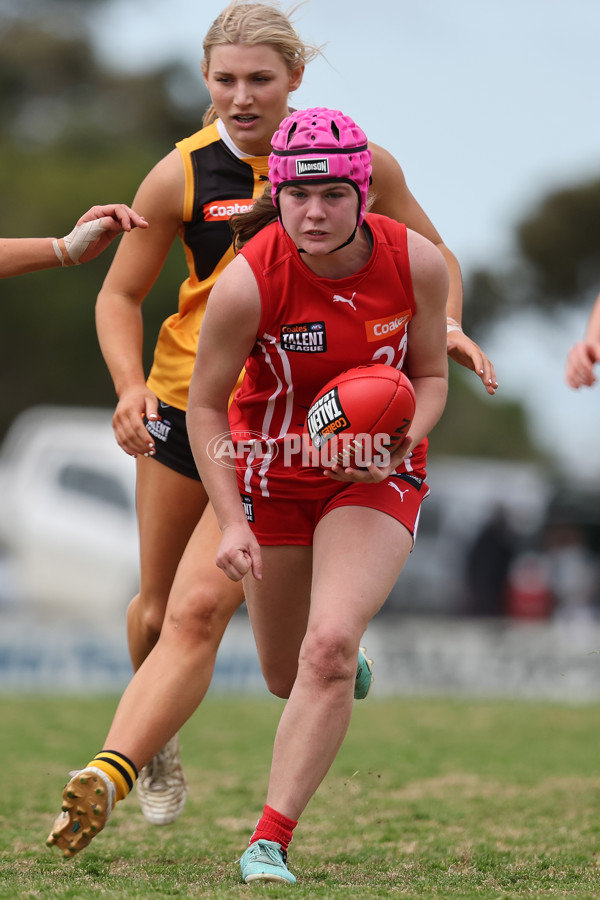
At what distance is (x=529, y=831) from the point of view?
550 cm

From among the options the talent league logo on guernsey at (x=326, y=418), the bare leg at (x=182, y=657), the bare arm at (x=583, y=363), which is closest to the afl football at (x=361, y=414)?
the talent league logo on guernsey at (x=326, y=418)

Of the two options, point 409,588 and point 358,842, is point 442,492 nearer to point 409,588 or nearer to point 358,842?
point 409,588

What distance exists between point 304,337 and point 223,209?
0.88 metres

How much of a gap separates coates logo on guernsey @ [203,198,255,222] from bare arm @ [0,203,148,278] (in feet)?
0.90

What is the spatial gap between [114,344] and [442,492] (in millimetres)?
18596

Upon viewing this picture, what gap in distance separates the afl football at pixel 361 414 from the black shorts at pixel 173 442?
40.7 inches

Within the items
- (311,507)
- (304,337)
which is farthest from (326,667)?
(304,337)

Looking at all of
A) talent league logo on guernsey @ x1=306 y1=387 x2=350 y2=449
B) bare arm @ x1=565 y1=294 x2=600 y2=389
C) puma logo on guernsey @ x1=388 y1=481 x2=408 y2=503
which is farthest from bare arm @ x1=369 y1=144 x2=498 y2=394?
talent league logo on guernsey @ x1=306 y1=387 x2=350 y2=449

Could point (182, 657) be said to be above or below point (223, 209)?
below

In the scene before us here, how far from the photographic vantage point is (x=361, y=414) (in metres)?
3.94

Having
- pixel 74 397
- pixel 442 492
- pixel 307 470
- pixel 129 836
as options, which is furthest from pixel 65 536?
pixel 74 397

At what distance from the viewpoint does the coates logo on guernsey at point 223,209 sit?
4754 millimetres

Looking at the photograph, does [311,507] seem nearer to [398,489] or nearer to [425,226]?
[398,489]

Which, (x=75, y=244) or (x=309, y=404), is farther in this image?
(x=75, y=244)
